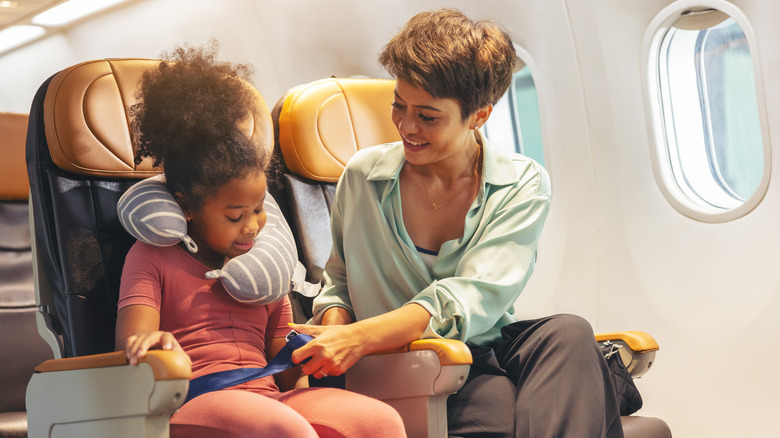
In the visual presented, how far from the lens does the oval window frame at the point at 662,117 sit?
307 centimetres

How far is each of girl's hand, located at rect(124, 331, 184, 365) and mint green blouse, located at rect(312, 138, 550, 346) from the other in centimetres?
57

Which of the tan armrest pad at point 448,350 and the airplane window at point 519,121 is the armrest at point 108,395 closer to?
the tan armrest pad at point 448,350

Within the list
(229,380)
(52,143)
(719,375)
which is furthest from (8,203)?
(719,375)

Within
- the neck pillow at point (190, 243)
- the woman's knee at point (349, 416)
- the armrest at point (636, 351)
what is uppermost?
the neck pillow at point (190, 243)

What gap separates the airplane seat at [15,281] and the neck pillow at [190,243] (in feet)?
4.40

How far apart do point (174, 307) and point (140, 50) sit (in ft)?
14.2

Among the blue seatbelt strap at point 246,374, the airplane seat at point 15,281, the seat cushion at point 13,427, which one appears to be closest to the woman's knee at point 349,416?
the blue seatbelt strap at point 246,374

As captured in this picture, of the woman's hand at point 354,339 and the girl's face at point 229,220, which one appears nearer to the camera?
the woman's hand at point 354,339

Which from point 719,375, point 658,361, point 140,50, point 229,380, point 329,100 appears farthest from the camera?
point 140,50

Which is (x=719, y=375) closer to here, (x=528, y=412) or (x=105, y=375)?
(x=528, y=412)

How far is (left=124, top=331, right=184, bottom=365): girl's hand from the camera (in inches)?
55.2

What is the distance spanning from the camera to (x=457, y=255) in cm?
194

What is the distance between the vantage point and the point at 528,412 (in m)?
1.67

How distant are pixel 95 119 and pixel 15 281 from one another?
4.27 feet
